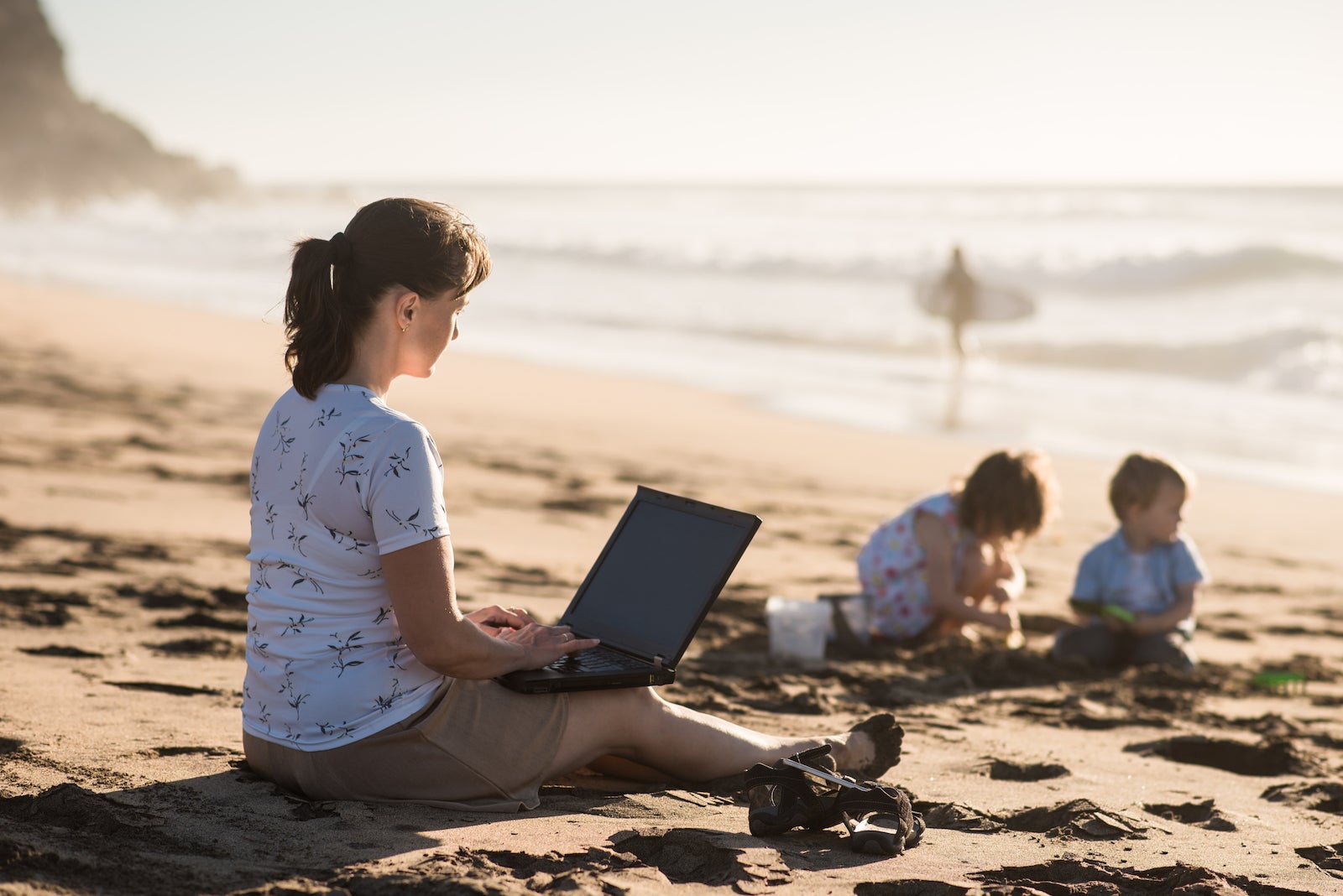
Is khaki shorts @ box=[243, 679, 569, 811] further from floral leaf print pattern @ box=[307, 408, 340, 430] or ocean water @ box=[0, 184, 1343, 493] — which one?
ocean water @ box=[0, 184, 1343, 493]

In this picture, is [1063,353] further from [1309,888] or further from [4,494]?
[1309,888]

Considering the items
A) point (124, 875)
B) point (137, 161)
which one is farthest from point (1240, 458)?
point (137, 161)

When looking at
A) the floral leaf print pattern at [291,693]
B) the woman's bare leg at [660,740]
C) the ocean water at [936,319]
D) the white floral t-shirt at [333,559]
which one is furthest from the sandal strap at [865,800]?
the ocean water at [936,319]

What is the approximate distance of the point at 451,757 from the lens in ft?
9.11

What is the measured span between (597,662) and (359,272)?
3.38ft

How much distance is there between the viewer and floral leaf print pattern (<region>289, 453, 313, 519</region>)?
2635mm

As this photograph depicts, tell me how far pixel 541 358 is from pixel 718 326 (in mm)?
5134

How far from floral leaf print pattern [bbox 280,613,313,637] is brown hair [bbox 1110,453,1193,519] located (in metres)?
3.38

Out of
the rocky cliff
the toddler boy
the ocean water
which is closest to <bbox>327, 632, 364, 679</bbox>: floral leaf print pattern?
the ocean water

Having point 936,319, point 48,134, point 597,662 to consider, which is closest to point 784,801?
point 597,662

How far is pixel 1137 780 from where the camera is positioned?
3576 millimetres

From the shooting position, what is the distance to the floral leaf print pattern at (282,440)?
8.79 ft

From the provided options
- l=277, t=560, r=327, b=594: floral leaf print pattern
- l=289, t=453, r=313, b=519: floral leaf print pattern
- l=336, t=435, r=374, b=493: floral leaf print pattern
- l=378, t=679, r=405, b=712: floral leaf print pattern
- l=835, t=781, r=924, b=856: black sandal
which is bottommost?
l=835, t=781, r=924, b=856: black sandal

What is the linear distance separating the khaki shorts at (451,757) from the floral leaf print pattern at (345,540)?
1.20 feet
